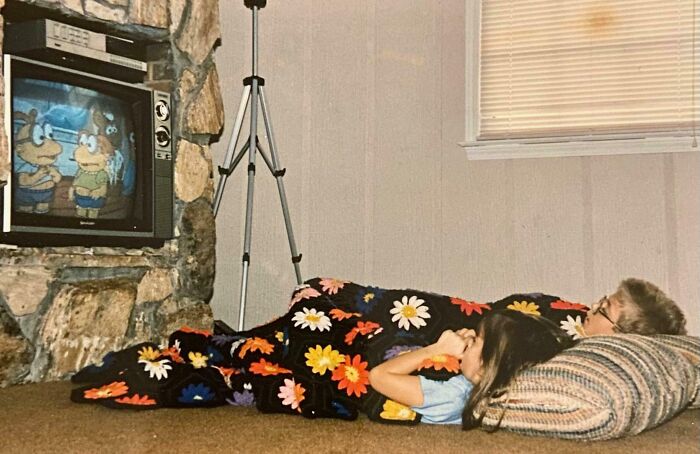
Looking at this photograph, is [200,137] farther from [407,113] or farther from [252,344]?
[252,344]

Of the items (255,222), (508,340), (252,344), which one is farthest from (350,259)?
(508,340)

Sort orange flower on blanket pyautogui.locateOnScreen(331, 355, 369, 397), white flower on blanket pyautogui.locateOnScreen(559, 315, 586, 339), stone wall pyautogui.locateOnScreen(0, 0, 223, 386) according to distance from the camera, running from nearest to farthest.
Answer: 1. orange flower on blanket pyautogui.locateOnScreen(331, 355, 369, 397)
2. white flower on blanket pyautogui.locateOnScreen(559, 315, 586, 339)
3. stone wall pyautogui.locateOnScreen(0, 0, 223, 386)

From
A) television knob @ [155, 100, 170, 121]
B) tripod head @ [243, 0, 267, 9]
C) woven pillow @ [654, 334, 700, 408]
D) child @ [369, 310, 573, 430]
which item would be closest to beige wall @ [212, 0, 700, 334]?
tripod head @ [243, 0, 267, 9]

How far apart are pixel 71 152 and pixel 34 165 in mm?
135

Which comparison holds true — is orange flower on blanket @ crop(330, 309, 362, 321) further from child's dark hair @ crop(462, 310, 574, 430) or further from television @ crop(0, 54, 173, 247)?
television @ crop(0, 54, 173, 247)

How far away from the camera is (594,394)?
136 centimetres

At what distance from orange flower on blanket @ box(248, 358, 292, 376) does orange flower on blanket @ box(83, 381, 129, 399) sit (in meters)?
0.31

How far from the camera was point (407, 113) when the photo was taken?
2.94 metres

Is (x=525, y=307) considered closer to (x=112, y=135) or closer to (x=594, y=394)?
(x=594, y=394)

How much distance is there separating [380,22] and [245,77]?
0.64 m

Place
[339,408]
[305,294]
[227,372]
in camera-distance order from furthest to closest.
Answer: [305,294], [227,372], [339,408]

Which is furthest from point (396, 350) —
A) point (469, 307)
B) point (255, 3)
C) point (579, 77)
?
point (255, 3)

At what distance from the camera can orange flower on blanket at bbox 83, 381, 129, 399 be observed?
1696mm

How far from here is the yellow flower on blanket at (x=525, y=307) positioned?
1920 mm
